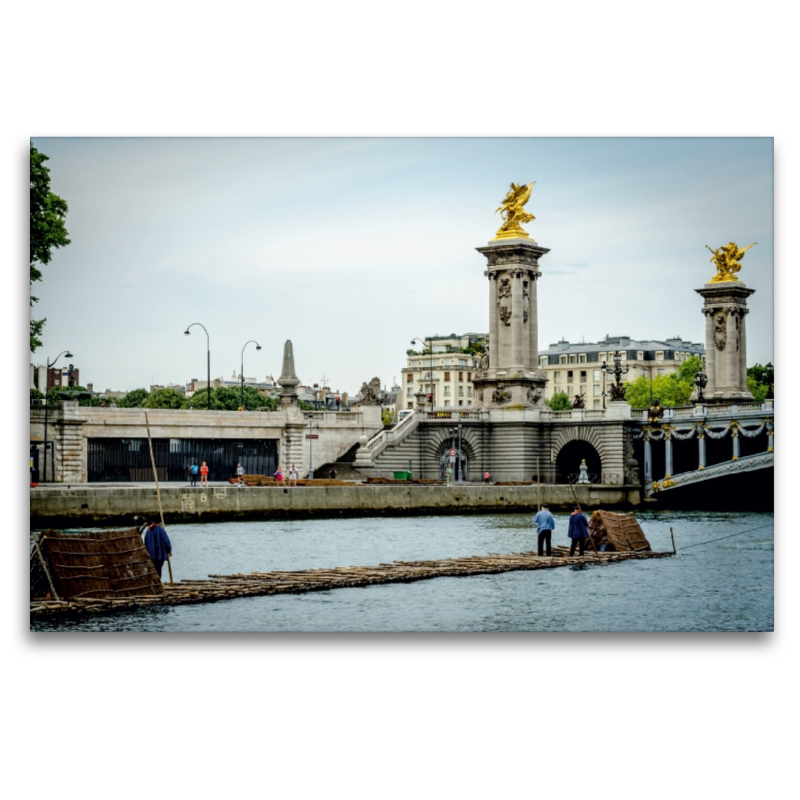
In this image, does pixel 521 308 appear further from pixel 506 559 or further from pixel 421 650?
pixel 421 650

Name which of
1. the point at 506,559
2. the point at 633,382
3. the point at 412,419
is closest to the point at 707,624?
the point at 506,559

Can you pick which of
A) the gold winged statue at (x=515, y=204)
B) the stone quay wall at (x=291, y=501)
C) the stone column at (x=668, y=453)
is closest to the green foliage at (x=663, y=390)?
the stone column at (x=668, y=453)

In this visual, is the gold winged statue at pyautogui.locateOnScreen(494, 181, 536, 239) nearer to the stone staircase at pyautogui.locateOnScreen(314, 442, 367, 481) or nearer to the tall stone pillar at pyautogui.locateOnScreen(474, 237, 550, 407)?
the stone staircase at pyautogui.locateOnScreen(314, 442, 367, 481)

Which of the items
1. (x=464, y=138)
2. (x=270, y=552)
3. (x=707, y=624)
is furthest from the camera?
(x=270, y=552)

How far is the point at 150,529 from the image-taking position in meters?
23.5

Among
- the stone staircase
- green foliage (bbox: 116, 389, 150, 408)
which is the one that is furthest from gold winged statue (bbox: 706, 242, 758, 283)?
the stone staircase

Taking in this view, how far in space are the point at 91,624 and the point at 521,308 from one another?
4147 centimetres

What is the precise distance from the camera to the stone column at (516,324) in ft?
195

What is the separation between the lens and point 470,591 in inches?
1014

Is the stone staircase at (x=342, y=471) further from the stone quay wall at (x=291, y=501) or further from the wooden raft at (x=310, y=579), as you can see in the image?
the wooden raft at (x=310, y=579)

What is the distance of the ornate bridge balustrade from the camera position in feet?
164

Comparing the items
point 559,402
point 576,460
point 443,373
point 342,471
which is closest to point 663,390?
point 559,402

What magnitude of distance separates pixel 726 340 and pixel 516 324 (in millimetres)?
25432

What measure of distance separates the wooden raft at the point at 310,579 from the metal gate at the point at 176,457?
1880cm
